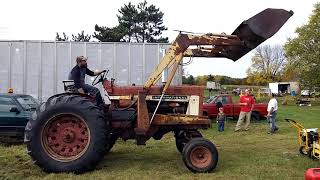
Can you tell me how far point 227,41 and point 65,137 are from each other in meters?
3.69

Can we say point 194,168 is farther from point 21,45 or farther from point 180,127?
point 21,45

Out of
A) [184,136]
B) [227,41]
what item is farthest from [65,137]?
[227,41]

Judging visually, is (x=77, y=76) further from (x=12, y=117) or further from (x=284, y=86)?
(x=284, y=86)

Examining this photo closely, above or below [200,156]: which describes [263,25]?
above

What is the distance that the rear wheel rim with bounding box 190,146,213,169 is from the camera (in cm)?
934

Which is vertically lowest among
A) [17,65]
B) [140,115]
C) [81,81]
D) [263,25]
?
[140,115]

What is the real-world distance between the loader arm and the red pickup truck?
12332 millimetres

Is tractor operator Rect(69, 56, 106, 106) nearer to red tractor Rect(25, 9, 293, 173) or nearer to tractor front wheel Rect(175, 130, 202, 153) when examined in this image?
red tractor Rect(25, 9, 293, 173)

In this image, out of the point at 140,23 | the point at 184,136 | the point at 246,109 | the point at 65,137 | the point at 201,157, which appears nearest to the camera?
the point at 65,137

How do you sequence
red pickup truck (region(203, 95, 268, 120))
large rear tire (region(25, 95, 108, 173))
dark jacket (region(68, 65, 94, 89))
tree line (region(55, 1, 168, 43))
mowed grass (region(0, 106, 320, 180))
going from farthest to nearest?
tree line (region(55, 1, 168, 43))
red pickup truck (region(203, 95, 268, 120))
dark jacket (region(68, 65, 94, 89))
large rear tire (region(25, 95, 108, 173))
mowed grass (region(0, 106, 320, 180))

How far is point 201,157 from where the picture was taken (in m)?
9.45

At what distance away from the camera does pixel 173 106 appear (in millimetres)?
10305

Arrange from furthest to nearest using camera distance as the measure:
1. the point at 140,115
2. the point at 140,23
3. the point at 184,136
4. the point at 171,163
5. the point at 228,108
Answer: the point at 140,23, the point at 228,108, the point at 184,136, the point at 171,163, the point at 140,115

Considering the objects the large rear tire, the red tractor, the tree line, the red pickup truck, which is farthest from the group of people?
the tree line
